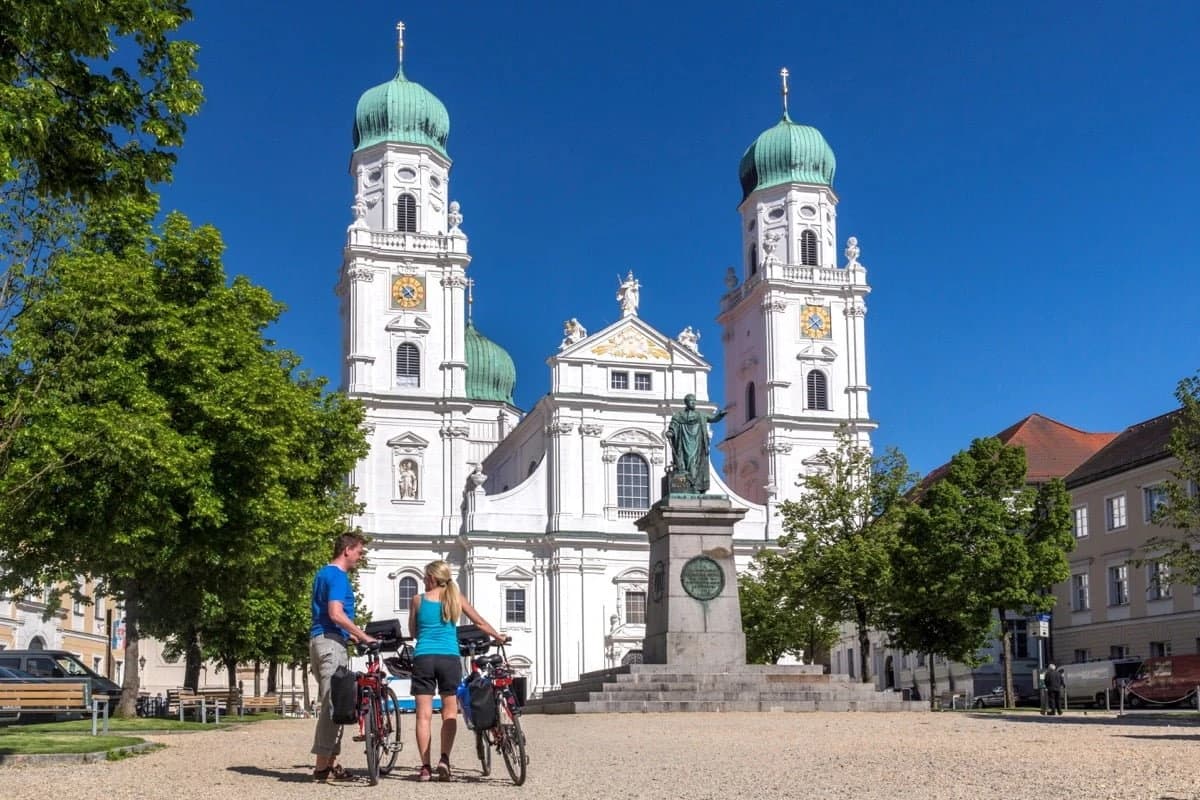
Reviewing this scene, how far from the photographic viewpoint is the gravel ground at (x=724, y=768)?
461 inches

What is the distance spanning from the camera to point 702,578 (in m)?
27.9

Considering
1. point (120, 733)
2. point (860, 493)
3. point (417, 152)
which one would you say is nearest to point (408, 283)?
point (417, 152)

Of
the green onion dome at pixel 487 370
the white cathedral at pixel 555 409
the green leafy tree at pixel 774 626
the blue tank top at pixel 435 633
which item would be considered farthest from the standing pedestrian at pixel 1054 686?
the green onion dome at pixel 487 370

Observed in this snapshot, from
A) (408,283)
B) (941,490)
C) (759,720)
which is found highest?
(408,283)

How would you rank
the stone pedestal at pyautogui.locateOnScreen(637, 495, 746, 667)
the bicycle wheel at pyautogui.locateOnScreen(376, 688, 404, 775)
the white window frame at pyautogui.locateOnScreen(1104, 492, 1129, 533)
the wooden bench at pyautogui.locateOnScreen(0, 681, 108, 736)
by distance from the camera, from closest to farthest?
the bicycle wheel at pyautogui.locateOnScreen(376, 688, 404, 775), the wooden bench at pyautogui.locateOnScreen(0, 681, 108, 736), the stone pedestal at pyautogui.locateOnScreen(637, 495, 746, 667), the white window frame at pyautogui.locateOnScreen(1104, 492, 1129, 533)

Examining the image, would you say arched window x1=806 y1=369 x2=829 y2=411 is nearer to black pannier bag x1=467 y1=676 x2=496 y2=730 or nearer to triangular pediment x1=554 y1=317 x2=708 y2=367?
triangular pediment x1=554 y1=317 x2=708 y2=367

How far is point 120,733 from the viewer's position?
21984 mm

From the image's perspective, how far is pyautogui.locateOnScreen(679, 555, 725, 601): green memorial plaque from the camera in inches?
1096

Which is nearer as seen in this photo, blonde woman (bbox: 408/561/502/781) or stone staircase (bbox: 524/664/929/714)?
blonde woman (bbox: 408/561/502/781)

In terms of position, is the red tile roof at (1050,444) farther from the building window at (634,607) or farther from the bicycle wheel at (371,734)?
the bicycle wheel at (371,734)

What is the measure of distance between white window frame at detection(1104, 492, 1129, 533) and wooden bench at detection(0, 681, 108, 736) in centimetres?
3970

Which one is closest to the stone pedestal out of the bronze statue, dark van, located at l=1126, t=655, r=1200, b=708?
the bronze statue

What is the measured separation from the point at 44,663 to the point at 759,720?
2024cm

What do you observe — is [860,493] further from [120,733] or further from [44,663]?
[120,733]
